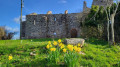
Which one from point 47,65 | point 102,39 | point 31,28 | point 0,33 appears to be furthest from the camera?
point 31,28

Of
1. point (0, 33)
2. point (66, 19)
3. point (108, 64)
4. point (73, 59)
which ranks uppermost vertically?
point (66, 19)

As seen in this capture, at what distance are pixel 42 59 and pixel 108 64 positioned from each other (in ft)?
9.01

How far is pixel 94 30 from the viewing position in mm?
11570

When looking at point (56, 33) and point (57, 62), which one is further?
point (56, 33)

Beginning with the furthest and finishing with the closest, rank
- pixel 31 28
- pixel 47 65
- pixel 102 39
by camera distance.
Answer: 1. pixel 31 28
2. pixel 102 39
3. pixel 47 65

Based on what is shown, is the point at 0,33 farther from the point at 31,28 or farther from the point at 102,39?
the point at 102,39

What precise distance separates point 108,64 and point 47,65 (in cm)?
252

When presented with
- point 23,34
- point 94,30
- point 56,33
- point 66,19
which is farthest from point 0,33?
point 94,30

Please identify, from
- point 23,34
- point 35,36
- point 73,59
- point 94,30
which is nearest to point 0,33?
point 23,34

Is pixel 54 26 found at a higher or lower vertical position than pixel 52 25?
lower

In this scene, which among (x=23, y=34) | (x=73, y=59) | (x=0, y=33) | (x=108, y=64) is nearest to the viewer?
(x=73, y=59)

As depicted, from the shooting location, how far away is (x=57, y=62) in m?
4.47

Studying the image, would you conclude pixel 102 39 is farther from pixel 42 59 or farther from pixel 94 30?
pixel 42 59

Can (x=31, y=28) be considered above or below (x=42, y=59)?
above
